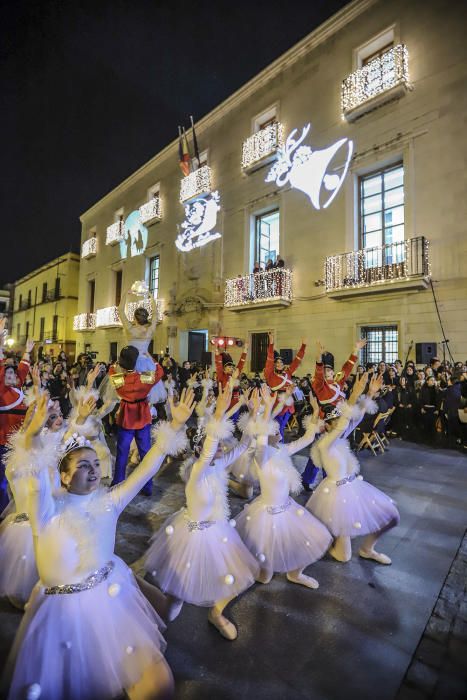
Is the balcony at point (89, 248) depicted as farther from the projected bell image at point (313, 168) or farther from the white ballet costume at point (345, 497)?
the white ballet costume at point (345, 497)

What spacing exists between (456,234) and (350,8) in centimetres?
900

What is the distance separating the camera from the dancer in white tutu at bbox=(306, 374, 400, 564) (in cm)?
354

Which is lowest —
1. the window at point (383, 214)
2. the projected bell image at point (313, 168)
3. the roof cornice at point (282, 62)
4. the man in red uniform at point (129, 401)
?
the man in red uniform at point (129, 401)

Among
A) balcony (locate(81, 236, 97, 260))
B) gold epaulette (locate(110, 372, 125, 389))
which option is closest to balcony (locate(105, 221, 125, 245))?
balcony (locate(81, 236, 97, 260))

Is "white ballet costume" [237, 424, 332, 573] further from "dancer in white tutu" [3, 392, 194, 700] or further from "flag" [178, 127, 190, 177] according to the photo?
"flag" [178, 127, 190, 177]

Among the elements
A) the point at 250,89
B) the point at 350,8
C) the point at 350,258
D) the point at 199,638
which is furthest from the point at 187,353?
the point at 199,638

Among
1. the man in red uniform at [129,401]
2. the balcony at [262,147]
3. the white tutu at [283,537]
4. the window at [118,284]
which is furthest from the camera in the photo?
the window at [118,284]

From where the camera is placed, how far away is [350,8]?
12469 mm

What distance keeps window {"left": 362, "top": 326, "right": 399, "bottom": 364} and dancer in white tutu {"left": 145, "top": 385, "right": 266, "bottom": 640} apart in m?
9.96

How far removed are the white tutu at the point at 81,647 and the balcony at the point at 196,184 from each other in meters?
18.0

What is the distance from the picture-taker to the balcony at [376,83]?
11242 millimetres

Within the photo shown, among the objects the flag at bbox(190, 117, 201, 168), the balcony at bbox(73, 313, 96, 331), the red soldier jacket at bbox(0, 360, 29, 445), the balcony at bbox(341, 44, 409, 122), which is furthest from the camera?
the balcony at bbox(73, 313, 96, 331)

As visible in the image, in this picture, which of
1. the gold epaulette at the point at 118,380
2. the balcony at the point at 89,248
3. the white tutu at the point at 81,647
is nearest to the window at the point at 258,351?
the gold epaulette at the point at 118,380

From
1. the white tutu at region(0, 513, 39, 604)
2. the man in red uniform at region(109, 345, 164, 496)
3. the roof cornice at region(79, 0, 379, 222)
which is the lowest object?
the white tutu at region(0, 513, 39, 604)
